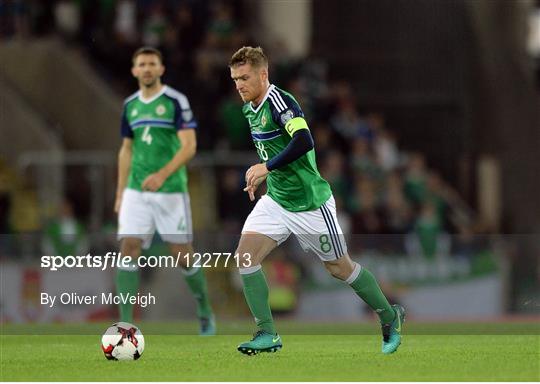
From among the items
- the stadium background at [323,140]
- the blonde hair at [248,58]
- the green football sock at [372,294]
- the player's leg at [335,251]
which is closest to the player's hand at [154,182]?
the player's leg at [335,251]

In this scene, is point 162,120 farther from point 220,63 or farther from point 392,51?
point 392,51

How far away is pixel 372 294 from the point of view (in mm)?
10078

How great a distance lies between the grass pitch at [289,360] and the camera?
8.80 meters

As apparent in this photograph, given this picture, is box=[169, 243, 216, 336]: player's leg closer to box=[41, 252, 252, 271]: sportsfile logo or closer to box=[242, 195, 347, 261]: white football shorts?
box=[242, 195, 347, 261]: white football shorts

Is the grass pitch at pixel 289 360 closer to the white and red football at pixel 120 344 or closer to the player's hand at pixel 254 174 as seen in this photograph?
the white and red football at pixel 120 344

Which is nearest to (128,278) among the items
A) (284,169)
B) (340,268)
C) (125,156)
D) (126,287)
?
(126,287)

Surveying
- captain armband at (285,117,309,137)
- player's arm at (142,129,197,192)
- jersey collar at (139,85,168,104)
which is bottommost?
captain armband at (285,117,309,137)

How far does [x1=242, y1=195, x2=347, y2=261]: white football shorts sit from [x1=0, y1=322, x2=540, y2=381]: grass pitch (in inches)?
29.5

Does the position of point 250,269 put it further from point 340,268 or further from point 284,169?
point 284,169

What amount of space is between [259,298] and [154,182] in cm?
262

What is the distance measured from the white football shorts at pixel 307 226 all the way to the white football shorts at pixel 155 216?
250cm

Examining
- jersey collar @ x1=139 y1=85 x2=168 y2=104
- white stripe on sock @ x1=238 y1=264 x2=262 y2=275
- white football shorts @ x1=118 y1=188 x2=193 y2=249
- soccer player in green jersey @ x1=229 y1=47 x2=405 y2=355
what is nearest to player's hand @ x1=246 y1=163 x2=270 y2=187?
soccer player in green jersey @ x1=229 y1=47 x2=405 y2=355

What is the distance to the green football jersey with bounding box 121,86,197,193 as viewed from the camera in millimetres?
12602

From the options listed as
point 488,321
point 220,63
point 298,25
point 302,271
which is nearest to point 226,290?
point 302,271
